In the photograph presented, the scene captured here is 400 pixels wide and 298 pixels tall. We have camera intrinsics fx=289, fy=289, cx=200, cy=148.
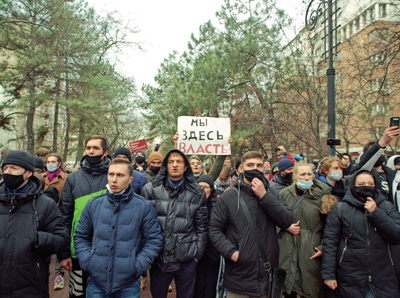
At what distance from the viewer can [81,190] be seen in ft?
10.3

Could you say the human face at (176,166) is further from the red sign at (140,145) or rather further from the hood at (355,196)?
the red sign at (140,145)

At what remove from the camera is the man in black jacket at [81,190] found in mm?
3090

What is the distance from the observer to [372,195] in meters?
2.93

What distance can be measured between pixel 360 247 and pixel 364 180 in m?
0.67

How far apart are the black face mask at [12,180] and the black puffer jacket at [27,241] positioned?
67 mm

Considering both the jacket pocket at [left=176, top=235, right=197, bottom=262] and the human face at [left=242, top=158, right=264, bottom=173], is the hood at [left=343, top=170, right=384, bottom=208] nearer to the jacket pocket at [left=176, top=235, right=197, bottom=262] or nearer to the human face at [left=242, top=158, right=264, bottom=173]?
the human face at [left=242, top=158, right=264, bottom=173]

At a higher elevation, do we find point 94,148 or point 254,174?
point 94,148

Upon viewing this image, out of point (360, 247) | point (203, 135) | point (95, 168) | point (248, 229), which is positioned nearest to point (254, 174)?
point (248, 229)

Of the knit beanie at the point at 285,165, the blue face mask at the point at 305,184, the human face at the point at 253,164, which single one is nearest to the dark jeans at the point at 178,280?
the human face at the point at 253,164

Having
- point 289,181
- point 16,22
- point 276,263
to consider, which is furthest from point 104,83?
point 276,263

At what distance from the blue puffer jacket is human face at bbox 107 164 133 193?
0.08m

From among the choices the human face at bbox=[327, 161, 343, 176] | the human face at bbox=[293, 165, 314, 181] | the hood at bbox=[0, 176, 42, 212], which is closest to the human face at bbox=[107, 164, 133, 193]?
the hood at bbox=[0, 176, 42, 212]

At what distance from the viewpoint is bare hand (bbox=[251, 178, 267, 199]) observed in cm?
273

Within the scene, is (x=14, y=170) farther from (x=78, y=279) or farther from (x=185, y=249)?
(x=185, y=249)
